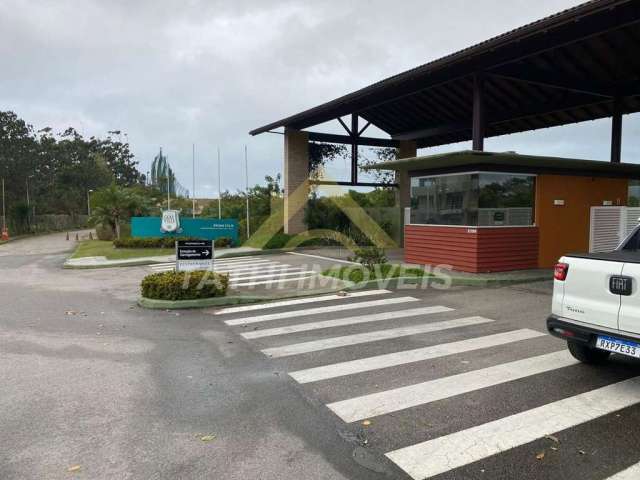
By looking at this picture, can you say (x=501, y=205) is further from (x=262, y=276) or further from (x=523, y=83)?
(x=262, y=276)

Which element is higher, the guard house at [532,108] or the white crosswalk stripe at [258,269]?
the guard house at [532,108]

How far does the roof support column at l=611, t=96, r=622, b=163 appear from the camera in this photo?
1570 centimetres

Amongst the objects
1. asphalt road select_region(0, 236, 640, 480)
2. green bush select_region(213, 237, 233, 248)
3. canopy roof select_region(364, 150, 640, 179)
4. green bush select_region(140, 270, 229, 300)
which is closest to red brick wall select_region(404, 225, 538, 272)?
canopy roof select_region(364, 150, 640, 179)

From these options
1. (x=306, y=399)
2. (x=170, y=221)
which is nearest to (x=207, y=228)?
(x=170, y=221)

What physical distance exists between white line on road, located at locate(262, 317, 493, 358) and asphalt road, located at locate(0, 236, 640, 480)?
0.05 meters

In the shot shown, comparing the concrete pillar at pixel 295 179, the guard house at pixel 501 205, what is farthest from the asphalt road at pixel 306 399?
the concrete pillar at pixel 295 179

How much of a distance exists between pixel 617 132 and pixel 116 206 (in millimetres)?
26656

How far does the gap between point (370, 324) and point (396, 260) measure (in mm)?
8969

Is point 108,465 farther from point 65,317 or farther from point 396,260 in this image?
point 396,260

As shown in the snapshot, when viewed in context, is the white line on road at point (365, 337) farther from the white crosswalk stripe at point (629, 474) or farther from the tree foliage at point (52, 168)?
the tree foliage at point (52, 168)

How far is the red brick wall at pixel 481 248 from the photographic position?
13.0 meters

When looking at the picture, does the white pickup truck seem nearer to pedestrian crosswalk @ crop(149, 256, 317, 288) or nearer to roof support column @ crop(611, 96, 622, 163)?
pedestrian crosswalk @ crop(149, 256, 317, 288)

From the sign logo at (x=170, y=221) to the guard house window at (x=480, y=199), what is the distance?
14.4 m

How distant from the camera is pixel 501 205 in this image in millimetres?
13414
